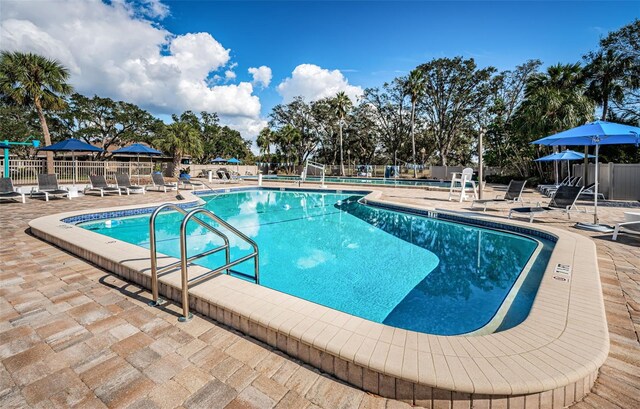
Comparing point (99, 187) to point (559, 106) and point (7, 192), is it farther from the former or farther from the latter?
point (559, 106)

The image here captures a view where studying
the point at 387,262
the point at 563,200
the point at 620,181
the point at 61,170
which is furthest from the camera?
the point at 61,170

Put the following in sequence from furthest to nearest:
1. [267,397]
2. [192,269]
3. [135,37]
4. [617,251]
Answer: [135,37]
[617,251]
[192,269]
[267,397]

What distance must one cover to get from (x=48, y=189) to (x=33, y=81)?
34.1 feet

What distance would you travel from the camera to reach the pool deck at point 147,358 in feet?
5.45

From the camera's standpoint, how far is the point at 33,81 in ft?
52.4

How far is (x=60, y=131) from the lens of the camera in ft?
99.8

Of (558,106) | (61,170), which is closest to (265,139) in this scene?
(61,170)

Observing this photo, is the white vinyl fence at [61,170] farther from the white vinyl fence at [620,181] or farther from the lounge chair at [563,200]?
the white vinyl fence at [620,181]

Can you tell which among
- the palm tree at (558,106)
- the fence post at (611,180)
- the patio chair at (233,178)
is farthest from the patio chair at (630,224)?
the patio chair at (233,178)

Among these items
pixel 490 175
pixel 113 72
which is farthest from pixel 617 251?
pixel 490 175

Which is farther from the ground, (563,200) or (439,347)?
(563,200)

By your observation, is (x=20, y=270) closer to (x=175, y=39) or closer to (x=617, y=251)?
(x=617, y=251)

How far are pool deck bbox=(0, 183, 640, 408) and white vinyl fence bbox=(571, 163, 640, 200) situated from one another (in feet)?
37.8

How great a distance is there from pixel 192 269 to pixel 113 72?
62.5 ft
